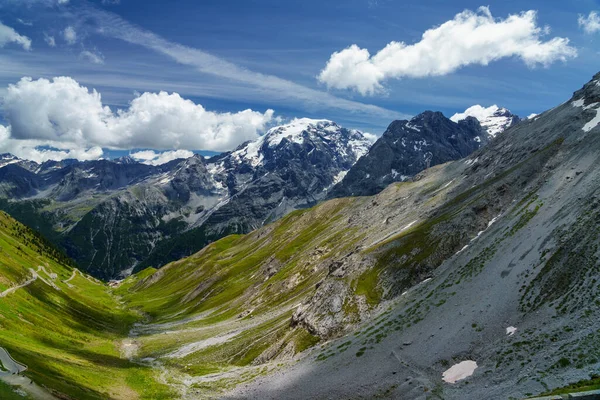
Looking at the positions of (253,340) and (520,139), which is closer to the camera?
(253,340)

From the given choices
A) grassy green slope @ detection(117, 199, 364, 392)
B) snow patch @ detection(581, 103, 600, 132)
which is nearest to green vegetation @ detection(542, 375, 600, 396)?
grassy green slope @ detection(117, 199, 364, 392)

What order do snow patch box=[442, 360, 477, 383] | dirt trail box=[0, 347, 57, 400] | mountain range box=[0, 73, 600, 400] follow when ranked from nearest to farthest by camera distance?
dirt trail box=[0, 347, 57, 400] < mountain range box=[0, 73, 600, 400] < snow patch box=[442, 360, 477, 383]

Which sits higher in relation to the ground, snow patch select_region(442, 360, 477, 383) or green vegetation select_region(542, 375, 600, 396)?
green vegetation select_region(542, 375, 600, 396)

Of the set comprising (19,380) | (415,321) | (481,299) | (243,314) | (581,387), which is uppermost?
(581,387)

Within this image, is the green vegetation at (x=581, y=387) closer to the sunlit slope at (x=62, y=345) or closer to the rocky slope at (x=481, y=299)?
the rocky slope at (x=481, y=299)

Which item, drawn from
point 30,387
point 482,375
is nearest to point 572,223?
point 482,375

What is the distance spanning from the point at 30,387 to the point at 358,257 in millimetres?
70463

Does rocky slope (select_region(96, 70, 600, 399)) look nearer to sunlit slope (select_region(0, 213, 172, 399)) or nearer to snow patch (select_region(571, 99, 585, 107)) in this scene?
snow patch (select_region(571, 99, 585, 107))

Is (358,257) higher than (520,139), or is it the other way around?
(520,139)

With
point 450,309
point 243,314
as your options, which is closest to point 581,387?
point 450,309

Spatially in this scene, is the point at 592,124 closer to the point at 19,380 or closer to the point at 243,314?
the point at 243,314

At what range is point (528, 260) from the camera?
64.4 meters

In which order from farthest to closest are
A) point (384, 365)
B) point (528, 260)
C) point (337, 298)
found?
point (337, 298)
point (528, 260)
point (384, 365)

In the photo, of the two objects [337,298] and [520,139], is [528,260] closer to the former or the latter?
[337,298]
